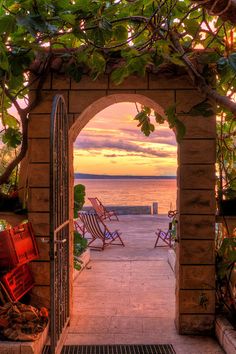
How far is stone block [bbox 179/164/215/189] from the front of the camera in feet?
13.3

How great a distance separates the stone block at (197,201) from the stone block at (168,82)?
99cm

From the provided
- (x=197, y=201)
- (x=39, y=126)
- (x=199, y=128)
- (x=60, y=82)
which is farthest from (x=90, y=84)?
(x=197, y=201)

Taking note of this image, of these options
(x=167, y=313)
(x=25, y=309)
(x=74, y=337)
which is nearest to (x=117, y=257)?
(x=167, y=313)

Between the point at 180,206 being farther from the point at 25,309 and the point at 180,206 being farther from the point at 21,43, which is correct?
the point at 21,43

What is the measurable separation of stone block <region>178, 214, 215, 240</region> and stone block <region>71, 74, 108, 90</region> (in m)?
1.46

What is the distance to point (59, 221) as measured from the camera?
364cm

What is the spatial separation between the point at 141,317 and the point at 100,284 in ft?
4.66

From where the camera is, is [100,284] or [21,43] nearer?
[21,43]

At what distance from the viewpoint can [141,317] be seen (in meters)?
4.54

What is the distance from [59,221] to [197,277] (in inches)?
56.2

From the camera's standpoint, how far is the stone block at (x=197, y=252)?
4.07m

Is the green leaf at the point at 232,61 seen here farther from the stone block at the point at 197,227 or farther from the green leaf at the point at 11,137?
the green leaf at the point at 11,137

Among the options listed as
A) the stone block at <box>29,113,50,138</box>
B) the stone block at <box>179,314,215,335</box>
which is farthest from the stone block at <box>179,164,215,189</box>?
the stone block at <box>29,113,50,138</box>

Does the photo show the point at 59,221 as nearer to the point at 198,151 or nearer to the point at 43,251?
the point at 43,251
